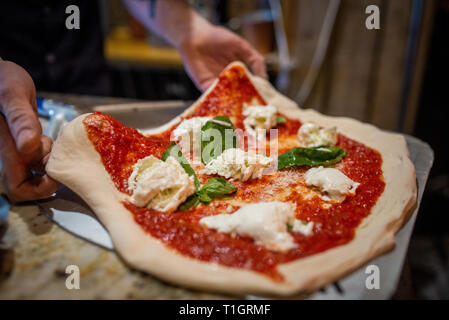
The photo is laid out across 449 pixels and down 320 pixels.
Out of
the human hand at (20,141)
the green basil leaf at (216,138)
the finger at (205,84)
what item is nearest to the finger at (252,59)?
the finger at (205,84)

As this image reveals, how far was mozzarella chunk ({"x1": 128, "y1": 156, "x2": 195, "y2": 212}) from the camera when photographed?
1.48 m

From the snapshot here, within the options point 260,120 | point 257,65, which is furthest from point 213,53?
point 260,120

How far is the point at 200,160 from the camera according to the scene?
1.98 m

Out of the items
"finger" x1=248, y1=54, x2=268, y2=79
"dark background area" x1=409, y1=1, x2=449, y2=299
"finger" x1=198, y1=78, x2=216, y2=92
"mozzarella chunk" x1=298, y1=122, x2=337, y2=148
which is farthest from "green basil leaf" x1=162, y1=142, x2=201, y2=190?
"dark background area" x1=409, y1=1, x2=449, y2=299

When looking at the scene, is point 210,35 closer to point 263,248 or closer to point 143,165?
point 143,165

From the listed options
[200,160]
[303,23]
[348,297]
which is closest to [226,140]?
[200,160]

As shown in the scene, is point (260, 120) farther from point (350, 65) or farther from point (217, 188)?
point (350, 65)

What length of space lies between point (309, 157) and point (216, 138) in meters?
0.53

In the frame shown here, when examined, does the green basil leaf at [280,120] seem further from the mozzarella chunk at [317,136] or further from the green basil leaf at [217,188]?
the green basil leaf at [217,188]

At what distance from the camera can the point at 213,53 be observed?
300 cm

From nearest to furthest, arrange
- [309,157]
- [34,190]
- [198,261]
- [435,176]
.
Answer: [198,261] < [34,190] < [309,157] < [435,176]

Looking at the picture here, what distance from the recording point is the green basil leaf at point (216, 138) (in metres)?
1.96

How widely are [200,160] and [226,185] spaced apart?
14.3 inches

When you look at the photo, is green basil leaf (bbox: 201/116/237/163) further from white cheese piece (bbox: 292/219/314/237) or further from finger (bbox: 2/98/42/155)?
finger (bbox: 2/98/42/155)
